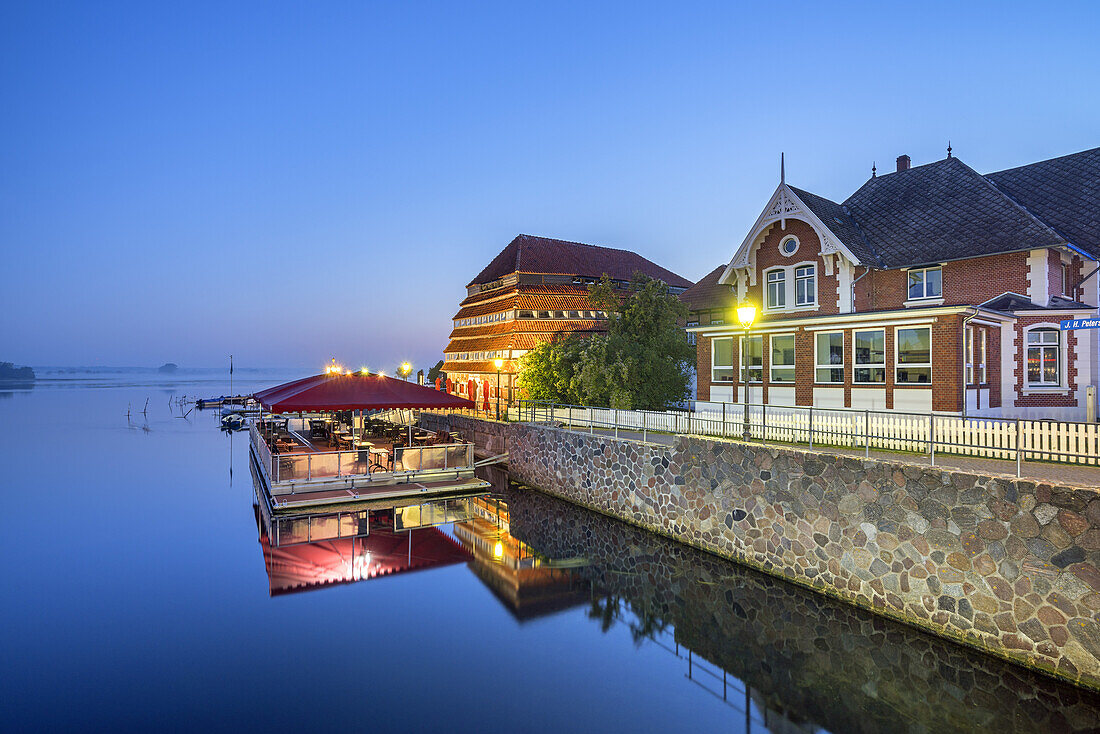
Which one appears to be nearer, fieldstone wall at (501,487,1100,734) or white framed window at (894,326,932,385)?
fieldstone wall at (501,487,1100,734)

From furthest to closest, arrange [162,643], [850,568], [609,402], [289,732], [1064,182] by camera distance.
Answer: [609,402], [1064,182], [850,568], [162,643], [289,732]

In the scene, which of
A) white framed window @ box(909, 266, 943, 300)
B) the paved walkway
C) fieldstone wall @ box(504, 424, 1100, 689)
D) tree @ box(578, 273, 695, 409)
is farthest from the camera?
tree @ box(578, 273, 695, 409)

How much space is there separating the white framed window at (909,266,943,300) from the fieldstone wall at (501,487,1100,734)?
537 inches

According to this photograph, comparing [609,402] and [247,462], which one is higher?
[609,402]

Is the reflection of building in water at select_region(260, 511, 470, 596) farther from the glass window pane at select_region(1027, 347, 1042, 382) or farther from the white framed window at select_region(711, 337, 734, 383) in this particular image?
the glass window pane at select_region(1027, 347, 1042, 382)

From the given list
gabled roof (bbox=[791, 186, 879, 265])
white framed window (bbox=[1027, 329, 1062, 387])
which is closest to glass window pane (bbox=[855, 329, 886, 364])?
gabled roof (bbox=[791, 186, 879, 265])

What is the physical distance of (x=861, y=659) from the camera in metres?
10.5

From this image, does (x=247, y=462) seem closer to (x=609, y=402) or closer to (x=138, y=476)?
(x=138, y=476)

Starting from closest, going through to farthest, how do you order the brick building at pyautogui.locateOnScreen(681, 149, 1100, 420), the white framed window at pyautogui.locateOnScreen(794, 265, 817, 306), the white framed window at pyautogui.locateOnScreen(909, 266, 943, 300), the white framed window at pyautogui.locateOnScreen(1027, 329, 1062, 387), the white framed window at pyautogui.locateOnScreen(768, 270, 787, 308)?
the brick building at pyautogui.locateOnScreen(681, 149, 1100, 420)
the white framed window at pyautogui.locateOnScreen(1027, 329, 1062, 387)
the white framed window at pyautogui.locateOnScreen(909, 266, 943, 300)
the white framed window at pyautogui.locateOnScreen(794, 265, 817, 306)
the white framed window at pyautogui.locateOnScreen(768, 270, 787, 308)

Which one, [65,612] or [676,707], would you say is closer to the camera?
[676,707]

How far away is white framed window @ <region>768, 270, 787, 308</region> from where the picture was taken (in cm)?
2386

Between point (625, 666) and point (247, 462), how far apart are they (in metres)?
32.6

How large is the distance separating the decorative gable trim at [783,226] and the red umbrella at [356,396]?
1328 centimetres

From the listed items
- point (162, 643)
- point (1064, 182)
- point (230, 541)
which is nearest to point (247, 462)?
point (230, 541)
